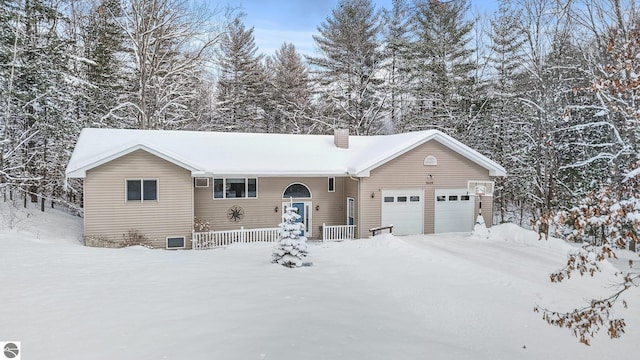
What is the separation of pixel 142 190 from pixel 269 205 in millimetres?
4829

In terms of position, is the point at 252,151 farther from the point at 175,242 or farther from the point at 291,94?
the point at 291,94

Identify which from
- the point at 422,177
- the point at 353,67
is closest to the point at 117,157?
the point at 422,177

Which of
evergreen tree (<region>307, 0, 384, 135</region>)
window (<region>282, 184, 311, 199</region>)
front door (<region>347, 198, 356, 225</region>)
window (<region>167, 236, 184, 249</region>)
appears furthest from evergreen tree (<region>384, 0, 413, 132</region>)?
window (<region>167, 236, 184, 249</region>)

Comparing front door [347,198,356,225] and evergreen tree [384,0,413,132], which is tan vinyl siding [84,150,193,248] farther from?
evergreen tree [384,0,413,132]

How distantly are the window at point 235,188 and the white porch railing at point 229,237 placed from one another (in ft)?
4.95

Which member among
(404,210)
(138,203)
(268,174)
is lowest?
(404,210)

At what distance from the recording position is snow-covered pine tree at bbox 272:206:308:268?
9.92 meters

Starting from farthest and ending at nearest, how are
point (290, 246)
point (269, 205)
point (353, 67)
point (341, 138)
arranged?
point (353, 67), point (341, 138), point (269, 205), point (290, 246)

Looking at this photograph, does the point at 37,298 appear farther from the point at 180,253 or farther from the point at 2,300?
the point at 180,253

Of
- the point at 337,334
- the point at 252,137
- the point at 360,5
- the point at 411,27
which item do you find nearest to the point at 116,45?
the point at 252,137

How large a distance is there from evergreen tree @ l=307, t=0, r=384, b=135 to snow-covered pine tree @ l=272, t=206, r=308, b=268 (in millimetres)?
15865

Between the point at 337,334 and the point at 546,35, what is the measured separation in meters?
18.3

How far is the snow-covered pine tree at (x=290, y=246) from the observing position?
32.6 ft

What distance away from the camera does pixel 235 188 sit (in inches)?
607
